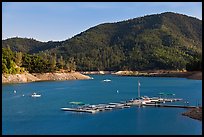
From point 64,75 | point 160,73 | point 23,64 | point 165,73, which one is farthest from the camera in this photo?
point 160,73

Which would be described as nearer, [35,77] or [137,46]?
[35,77]

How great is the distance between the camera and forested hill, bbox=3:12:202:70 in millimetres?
132125

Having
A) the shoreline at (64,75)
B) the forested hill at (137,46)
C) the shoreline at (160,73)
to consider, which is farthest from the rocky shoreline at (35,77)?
the forested hill at (137,46)

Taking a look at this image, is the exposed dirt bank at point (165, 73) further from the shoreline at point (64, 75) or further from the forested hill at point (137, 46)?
the forested hill at point (137, 46)

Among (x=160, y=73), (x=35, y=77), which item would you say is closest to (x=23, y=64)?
(x=35, y=77)

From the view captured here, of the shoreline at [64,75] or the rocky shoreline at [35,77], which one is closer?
the rocky shoreline at [35,77]

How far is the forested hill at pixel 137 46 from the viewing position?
132 meters

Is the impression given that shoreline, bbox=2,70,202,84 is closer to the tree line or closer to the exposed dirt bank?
the exposed dirt bank

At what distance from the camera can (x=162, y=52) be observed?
138 meters

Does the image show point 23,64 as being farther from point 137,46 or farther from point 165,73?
point 137,46

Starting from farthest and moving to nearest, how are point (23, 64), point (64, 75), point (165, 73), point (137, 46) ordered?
point (137, 46) → point (165, 73) → point (64, 75) → point (23, 64)

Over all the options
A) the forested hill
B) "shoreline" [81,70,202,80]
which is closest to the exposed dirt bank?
"shoreline" [81,70,202,80]

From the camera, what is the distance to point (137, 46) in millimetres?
153875

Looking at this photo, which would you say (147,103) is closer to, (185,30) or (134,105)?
(134,105)
